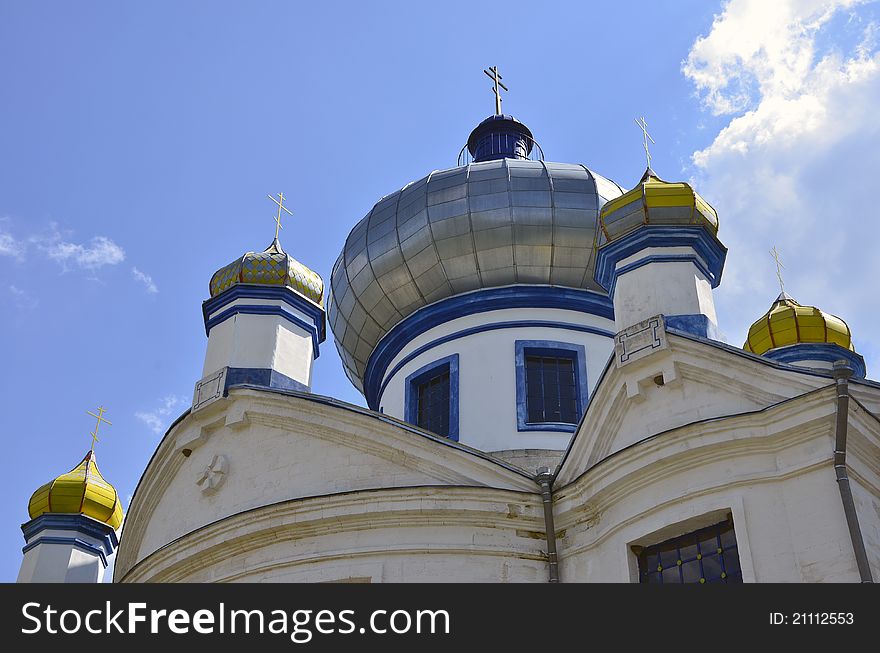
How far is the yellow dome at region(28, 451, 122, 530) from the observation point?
1378cm

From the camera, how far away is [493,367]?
13.3 metres

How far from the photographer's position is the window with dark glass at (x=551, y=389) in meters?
13.0

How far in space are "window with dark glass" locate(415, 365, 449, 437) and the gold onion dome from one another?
1.68 meters

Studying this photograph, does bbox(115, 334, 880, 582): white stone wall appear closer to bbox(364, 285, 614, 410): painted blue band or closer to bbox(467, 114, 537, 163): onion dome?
bbox(364, 285, 614, 410): painted blue band

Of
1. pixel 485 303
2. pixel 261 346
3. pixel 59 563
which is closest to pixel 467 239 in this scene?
pixel 485 303

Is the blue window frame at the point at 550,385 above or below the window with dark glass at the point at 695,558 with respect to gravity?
above

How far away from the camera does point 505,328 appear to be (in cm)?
1361

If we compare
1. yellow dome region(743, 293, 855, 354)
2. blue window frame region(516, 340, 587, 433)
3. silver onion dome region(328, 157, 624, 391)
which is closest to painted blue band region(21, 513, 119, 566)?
silver onion dome region(328, 157, 624, 391)

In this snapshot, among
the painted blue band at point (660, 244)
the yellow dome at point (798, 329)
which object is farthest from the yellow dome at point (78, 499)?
the yellow dome at point (798, 329)

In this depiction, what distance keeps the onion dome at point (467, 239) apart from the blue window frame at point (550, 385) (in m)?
0.93

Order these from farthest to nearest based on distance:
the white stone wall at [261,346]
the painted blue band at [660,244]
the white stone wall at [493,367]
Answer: the white stone wall at [493,367], the white stone wall at [261,346], the painted blue band at [660,244]

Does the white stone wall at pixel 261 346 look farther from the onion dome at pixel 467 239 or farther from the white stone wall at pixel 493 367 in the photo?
the onion dome at pixel 467 239
